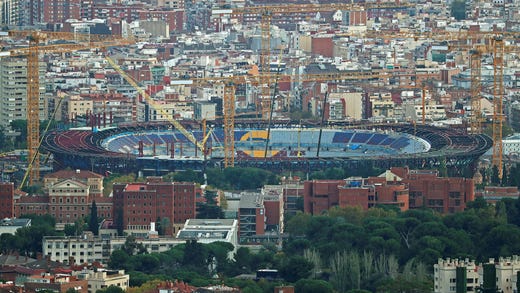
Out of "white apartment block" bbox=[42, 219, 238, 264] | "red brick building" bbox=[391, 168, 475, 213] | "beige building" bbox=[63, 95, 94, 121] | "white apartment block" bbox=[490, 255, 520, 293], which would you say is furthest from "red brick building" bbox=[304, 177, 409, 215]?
"beige building" bbox=[63, 95, 94, 121]

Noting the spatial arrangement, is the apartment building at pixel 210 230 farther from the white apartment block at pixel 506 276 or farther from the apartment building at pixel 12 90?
the apartment building at pixel 12 90

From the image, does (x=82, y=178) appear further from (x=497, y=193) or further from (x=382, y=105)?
(x=382, y=105)

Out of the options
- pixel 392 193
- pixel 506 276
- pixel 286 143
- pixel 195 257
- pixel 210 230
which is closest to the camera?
pixel 506 276

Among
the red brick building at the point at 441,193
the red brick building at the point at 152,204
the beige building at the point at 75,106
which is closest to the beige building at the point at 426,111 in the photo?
the beige building at the point at 75,106

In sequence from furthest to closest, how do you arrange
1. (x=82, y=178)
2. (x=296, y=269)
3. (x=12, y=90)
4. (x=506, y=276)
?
1. (x=12, y=90)
2. (x=82, y=178)
3. (x=296, y=269)
4. (x=506, y=276)

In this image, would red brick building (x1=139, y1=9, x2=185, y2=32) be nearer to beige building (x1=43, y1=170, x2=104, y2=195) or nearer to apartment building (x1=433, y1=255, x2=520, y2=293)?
beige building (x1=43, y1=170, x2=104, y2=195)

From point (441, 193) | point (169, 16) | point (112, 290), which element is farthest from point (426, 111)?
point (112, 290)
